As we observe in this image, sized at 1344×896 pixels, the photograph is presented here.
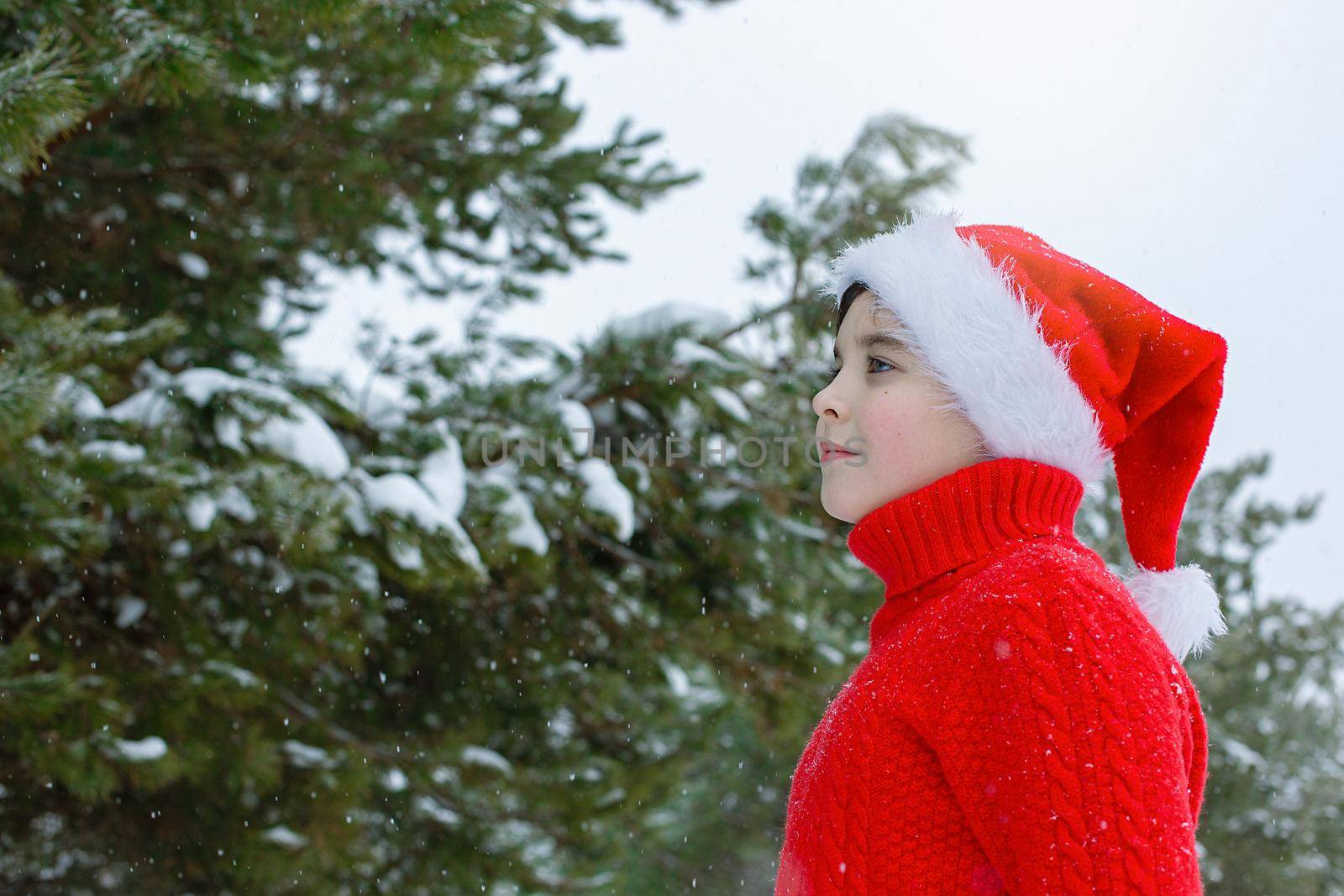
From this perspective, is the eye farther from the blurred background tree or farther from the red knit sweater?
the blurred background tree

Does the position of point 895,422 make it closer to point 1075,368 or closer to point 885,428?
point 885,428

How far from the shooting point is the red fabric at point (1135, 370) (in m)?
1.43

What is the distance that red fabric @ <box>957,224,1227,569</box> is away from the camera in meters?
1.43

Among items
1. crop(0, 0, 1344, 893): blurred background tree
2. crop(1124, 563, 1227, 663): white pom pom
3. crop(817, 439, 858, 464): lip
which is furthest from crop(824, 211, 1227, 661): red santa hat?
crop(0, 0, 1344, 893): blurred background tree

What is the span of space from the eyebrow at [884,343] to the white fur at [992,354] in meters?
0.02

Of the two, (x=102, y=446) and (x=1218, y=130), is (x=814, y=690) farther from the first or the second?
(x=1218, y=130)

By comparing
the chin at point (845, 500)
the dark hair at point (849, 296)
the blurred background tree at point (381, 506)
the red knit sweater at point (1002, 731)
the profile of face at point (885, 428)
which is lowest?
the red knit sweater at point (1002, 731)

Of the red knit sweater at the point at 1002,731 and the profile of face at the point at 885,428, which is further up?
the profile of face at the point at 885,428

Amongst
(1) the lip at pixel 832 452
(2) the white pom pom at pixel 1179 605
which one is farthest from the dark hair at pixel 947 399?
(2) the white pom pom at pixel 1179 605

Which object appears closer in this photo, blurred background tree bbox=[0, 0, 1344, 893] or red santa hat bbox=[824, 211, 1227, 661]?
red santa hat bbox=[824, 211, 1227, 661]

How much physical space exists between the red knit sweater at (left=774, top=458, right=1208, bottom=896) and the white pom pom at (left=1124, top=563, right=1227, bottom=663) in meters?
0.16

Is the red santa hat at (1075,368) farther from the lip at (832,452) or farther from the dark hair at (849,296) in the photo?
the lip at (832,452)

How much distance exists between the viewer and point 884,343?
149 cm

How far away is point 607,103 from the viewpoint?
10695 millimetres
